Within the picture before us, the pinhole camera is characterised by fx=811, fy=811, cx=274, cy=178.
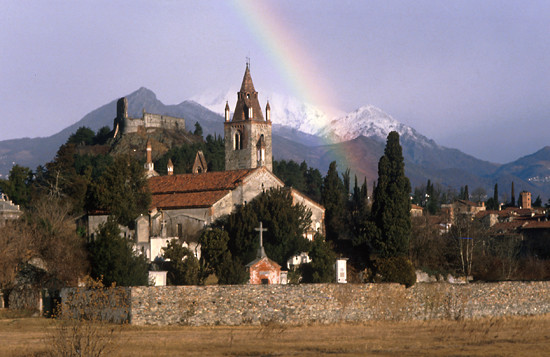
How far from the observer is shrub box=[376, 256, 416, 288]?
144 feet

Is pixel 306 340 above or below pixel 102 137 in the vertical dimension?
below

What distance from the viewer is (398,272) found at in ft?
147

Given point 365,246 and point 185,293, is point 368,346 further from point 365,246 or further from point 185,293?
point 365,246

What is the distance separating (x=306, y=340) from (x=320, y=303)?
274 inches

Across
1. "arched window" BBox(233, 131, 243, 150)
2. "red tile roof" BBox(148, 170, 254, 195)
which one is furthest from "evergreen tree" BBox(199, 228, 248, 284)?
"arched window" BBox(233, 131, 243, 150)

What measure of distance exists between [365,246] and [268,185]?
1012 centimetres

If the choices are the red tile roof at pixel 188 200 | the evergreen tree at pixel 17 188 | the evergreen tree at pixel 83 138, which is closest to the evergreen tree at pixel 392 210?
the red tile roof at pixel 188 200

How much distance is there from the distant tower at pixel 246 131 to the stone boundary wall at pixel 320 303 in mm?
45156

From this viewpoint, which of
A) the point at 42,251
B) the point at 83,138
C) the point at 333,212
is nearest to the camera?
the point at 42,251

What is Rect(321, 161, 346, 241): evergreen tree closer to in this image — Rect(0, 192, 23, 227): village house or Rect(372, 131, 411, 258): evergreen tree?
Rect(372, 131, 411, 258): evergreen tree

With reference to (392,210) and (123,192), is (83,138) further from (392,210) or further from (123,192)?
(392,210)

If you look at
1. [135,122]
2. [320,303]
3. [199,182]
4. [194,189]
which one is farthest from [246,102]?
[320,303]

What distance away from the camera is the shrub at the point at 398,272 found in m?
43.9

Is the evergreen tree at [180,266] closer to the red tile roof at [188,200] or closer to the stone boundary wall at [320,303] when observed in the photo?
the stone boundary wall at [320,303]
